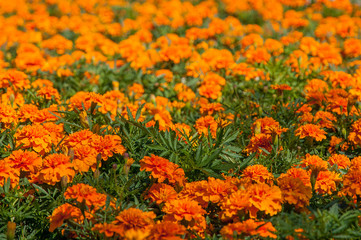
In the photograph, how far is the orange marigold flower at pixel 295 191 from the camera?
2279 millimetres

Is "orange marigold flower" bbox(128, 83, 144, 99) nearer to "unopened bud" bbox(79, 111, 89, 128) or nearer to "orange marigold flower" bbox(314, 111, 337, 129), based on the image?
"unopened bud" bbox(79, 111, 89, 128)

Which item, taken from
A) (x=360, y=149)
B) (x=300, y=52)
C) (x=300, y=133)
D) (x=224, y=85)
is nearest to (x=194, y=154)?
(x=300, y=133)

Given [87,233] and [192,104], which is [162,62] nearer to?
[192,104]

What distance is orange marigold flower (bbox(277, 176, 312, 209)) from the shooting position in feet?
7.48

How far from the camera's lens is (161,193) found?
2436 mm

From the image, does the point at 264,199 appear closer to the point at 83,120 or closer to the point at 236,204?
the point at 236,204

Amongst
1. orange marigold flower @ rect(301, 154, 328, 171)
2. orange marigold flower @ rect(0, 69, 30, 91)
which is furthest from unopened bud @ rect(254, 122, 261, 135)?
orange marigold flower @ rect(0, 69, 30, 91)

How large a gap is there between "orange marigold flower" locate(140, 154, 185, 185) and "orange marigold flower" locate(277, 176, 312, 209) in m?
0.56

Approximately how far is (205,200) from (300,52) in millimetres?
2819

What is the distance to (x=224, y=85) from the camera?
4328mm

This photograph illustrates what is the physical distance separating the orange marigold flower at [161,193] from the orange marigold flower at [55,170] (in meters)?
0.45

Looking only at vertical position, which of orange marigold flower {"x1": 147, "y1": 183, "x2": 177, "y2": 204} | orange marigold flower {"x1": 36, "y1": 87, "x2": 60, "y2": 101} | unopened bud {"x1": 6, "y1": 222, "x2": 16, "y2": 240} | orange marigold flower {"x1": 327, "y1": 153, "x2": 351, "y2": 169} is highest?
orange marigold flower {"x1": 36, "y1": 87, "x2": 60, "y2": 101}

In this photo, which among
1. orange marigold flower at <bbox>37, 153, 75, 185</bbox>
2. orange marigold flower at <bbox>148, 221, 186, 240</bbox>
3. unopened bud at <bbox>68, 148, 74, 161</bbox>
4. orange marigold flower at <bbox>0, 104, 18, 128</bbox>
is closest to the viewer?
orange marigold flower at <bbox>148, 221, 186, 240</bbox>

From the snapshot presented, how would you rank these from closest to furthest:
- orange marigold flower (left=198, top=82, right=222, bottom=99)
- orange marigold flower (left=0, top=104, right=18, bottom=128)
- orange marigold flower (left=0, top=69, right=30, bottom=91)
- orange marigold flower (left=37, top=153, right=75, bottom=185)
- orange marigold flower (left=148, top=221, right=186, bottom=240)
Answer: orange marigold flower (left=148, top=221, right=186, bottom=240) → orange marigold flower (left=37, top=153, right=75, bottom=185) → orange marigold flower (left=0, top=104, right=18, bottom=128) → orange marigold flower (left=0, top=69, right=30, bottom=91) → orange marigold flower (left=198, top=82, right=222, bottom=99)
